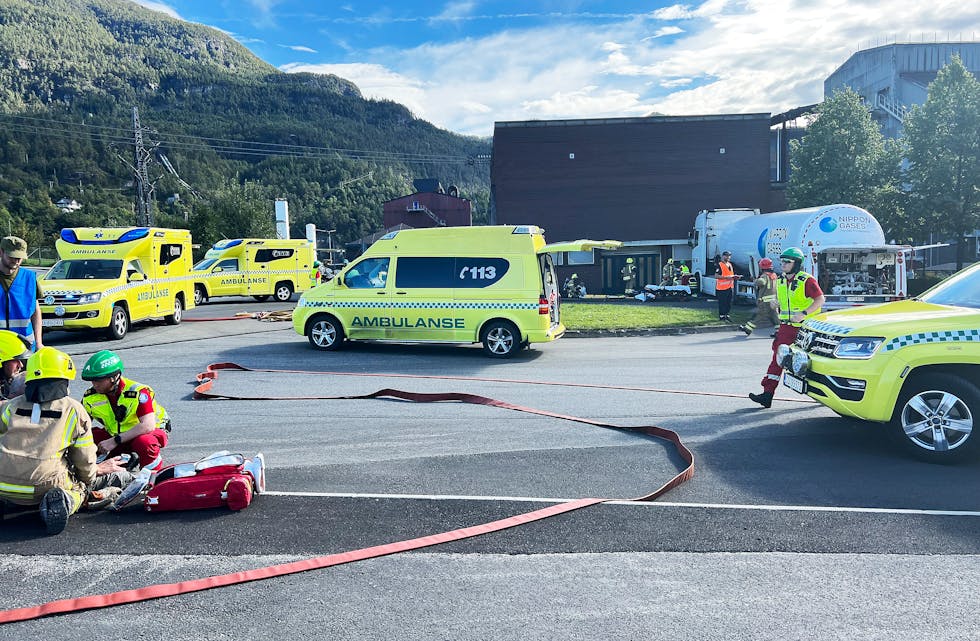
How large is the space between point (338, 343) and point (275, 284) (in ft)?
49.2

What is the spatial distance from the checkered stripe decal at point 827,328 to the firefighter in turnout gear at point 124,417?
19.6 ft

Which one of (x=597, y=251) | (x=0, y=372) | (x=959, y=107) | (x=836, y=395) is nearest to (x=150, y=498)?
(x=0, y=372)

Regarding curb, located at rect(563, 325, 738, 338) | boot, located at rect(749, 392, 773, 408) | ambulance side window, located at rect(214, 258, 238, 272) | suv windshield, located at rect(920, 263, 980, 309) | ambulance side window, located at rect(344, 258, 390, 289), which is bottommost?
boot, located at rect(749, 392, 773, 408)

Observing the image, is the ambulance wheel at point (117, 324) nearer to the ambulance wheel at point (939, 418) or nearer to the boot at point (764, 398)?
the boot at point (764, 398)

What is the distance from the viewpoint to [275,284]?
1086 inches

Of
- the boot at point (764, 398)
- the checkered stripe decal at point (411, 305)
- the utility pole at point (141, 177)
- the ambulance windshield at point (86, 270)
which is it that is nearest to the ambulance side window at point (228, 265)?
the ambulance windshield at point (86, 270)

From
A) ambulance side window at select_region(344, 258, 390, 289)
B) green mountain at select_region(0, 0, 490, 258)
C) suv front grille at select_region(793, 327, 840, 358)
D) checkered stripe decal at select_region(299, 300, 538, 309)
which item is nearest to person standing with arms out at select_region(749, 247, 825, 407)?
suv front grille at select_region(793, 327, 840, 358)

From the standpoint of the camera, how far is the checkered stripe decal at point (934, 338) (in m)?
6.04

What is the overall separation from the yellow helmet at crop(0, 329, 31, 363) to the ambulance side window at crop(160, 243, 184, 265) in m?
11.8

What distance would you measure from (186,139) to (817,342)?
4331 inches

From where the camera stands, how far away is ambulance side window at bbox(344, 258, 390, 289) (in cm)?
1343

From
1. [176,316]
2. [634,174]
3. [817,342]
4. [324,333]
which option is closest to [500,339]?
[324,333]

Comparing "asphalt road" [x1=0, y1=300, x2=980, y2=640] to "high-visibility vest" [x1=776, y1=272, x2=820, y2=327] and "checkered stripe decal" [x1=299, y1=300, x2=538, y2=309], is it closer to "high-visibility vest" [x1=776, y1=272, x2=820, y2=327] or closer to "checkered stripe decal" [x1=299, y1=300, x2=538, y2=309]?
"high-visibility vest" [x1=776, y1=272, x2=820, y2=327]

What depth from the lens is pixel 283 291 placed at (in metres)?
27.8
